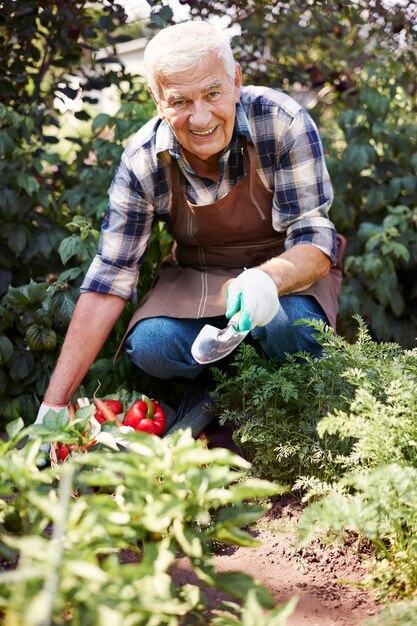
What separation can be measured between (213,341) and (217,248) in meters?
0.65

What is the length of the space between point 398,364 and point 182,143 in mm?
906

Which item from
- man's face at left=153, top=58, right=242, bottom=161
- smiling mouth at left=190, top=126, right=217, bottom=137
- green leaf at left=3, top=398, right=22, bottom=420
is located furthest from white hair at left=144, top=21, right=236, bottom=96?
green leaf at left=3, top=398, right=22, bottom=420

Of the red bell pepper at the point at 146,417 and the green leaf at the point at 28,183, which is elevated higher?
the green leaf at the point at 28,183

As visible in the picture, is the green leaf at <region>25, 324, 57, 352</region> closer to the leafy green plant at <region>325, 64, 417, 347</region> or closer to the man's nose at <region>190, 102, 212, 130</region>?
the man's nose at <region>190, 102, 212, 130</region>

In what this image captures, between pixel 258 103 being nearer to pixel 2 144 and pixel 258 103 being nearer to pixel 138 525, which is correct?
pixel 2 144

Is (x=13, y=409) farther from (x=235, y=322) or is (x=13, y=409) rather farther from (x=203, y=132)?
(x=203, y=132)

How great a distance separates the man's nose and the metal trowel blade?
587mm

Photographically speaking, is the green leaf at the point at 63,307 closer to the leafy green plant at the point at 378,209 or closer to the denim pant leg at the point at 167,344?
the denim pant leg at the point at 167,344

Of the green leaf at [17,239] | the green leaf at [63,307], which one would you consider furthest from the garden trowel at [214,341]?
the green leaf at [17,239]

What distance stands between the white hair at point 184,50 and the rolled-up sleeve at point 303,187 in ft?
1.01

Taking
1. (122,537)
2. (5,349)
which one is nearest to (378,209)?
(5,349)

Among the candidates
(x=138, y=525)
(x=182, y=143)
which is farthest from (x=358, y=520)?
(x=182, y=143)

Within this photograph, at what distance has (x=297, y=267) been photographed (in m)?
2.27

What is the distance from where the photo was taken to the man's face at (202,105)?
83.8 inches
